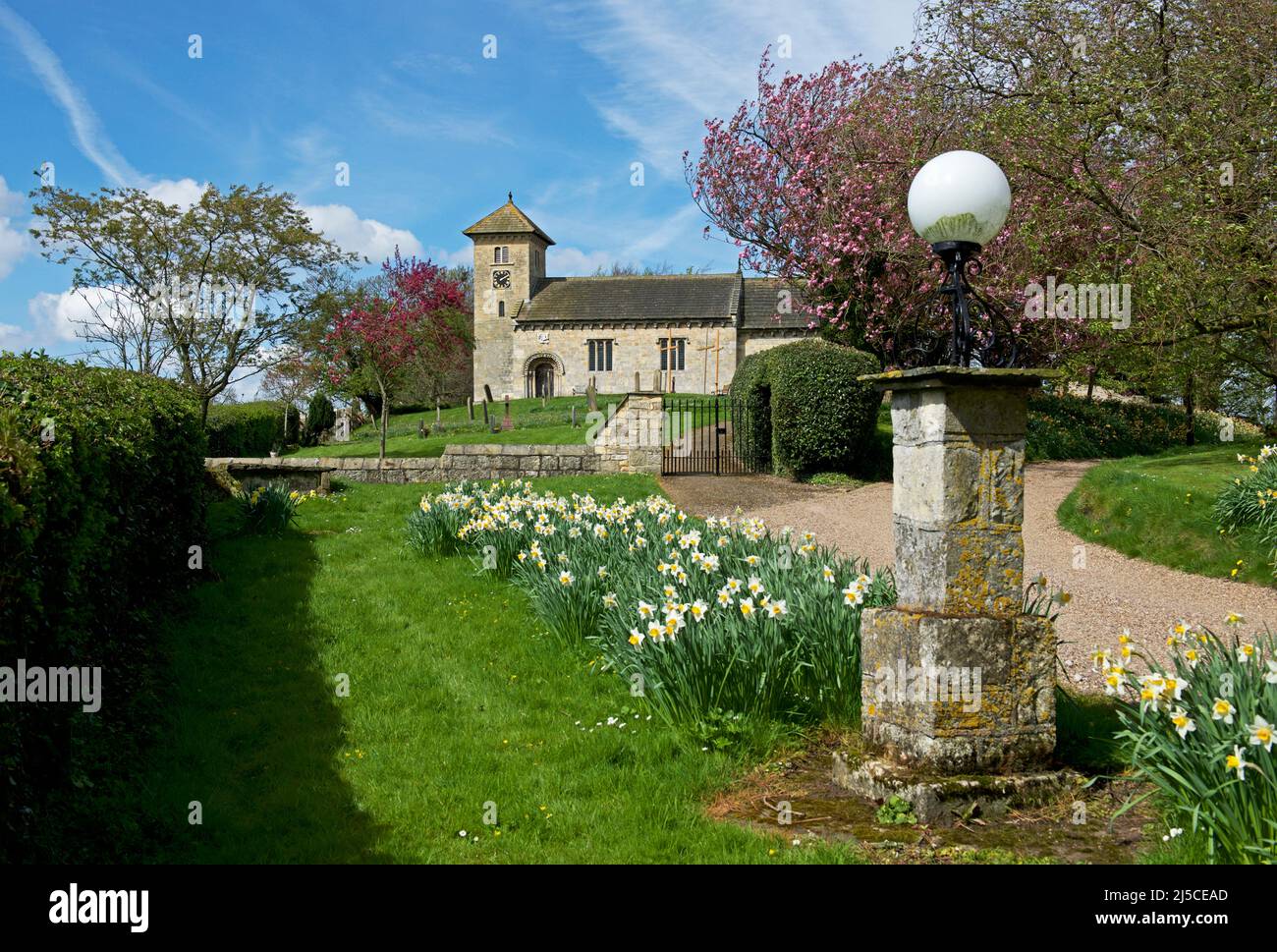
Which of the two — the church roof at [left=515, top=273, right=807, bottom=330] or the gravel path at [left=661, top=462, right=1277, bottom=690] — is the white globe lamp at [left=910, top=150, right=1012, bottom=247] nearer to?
the gravel path at [left=661, top=462, right=1277, bottom=690]

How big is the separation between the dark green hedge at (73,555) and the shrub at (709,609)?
2.78 m

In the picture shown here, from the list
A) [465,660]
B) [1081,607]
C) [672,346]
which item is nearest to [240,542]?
[465,660]

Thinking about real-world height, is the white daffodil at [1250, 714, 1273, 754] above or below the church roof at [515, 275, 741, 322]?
below

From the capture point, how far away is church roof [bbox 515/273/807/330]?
4381 cm

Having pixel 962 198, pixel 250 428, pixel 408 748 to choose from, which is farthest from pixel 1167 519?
pixel 250 428

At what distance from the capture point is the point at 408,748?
469 centimetres

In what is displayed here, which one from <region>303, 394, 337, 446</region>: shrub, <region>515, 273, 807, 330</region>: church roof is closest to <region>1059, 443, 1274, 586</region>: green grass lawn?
<region>303, 394, 337, 446</region>: shrub

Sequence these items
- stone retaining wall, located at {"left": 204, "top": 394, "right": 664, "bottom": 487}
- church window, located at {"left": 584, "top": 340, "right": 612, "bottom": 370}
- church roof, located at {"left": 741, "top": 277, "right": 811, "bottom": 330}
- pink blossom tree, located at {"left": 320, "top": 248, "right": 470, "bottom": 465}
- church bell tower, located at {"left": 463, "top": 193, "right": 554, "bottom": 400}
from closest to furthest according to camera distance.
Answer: stone retaining wall, located at {"left": 204, "top": 394, "right": 664, "bottom": 487} → pink blossom tree, located at {"left": 320, "top": 248, "right": 470, "bottom": 465} → church roof, located at {"left": 741, "top": 277, "right": 811, "bottom": 330} → church window, located at {"left": 584, "top": 340, "right": 612, "bottom": 370} → church bell tower, located at {"left": 463, "top": 193, "right": 554, "bottom": 400}

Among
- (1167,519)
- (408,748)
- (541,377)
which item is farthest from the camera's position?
(541,377)

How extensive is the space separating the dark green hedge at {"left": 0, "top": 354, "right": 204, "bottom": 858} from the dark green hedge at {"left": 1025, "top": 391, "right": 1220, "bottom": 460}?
16.7m

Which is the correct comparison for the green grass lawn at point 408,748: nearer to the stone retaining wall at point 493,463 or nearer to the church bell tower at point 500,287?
the stone retaining wall at point 493,463

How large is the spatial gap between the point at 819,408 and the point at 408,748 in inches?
452

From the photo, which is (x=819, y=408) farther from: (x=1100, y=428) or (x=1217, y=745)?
(x=1217, y=745)
